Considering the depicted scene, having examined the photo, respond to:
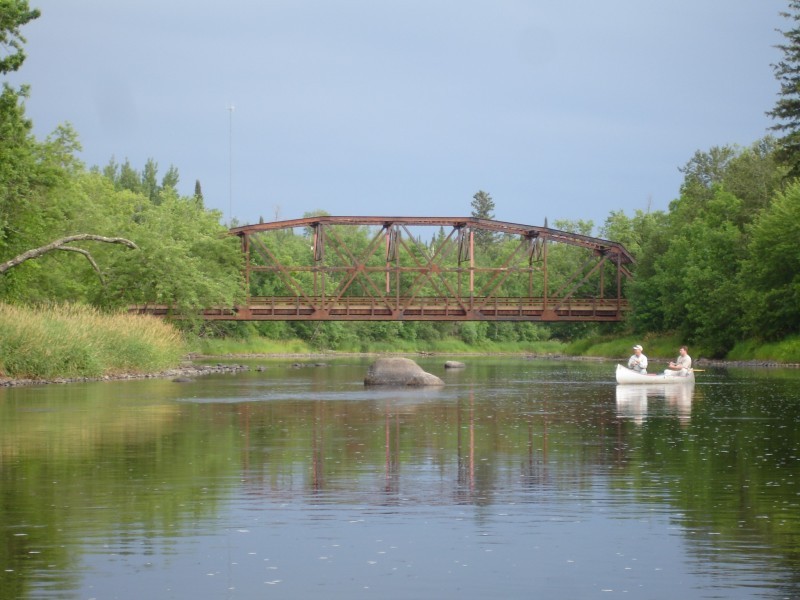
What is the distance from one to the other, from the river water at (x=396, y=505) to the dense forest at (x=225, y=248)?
26.5 m

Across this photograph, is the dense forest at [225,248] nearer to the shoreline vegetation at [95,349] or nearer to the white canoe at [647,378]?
the shoreline vegetation at [95,349]

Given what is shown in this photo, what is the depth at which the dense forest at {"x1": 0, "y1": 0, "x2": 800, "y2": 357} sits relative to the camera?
201 ft

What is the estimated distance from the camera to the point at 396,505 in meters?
17.5

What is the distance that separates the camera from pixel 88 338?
5475 cm

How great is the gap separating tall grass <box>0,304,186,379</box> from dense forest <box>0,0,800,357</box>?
295 centimetres

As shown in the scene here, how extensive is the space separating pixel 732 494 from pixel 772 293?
212ft

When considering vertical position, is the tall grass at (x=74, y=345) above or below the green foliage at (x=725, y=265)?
below

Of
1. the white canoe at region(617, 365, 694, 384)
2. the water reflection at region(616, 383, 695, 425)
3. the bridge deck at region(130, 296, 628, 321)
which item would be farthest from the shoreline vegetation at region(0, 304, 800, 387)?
the water reflection at region(616, 383, 695, 425)

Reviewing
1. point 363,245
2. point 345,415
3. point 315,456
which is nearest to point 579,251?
point 363,245

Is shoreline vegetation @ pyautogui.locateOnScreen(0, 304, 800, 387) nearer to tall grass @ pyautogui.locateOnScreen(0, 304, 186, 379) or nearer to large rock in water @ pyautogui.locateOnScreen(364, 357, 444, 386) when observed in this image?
tall grass @ pyautogui.locateOnScreen(0, 304, 186, 379)

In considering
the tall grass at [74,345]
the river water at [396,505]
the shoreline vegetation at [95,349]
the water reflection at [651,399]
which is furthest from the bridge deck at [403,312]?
the river water at [396,505]

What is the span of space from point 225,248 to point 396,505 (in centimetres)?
9388

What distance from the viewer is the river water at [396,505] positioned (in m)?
12.7

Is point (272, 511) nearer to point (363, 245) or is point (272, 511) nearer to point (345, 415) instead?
point (345, 415)
